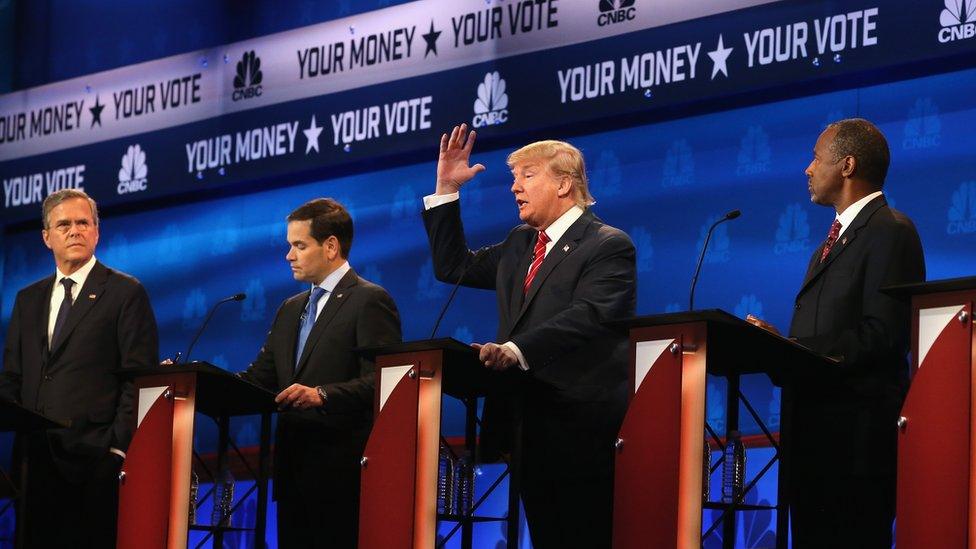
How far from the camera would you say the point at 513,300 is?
4.45 metres

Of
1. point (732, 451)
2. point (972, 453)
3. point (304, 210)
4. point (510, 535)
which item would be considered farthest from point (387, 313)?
point (972, 453)

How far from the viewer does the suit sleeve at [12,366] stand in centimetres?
548

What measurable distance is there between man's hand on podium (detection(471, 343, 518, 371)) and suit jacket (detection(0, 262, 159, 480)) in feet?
5.52

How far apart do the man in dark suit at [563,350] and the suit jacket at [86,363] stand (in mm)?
1575

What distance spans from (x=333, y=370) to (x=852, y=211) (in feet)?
6.17

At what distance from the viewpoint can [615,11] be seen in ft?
20.1

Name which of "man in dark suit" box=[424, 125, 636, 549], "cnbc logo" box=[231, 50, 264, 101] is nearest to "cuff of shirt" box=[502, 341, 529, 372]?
"man in dark suit" box=[424, 125, 636, 549]

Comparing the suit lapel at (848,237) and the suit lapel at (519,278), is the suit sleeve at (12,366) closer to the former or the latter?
the suit lapel at (519,278)

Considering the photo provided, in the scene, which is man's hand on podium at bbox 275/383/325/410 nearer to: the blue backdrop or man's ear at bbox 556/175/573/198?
man's ear at bbox 556/175/573/198

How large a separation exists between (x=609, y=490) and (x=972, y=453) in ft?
4.03

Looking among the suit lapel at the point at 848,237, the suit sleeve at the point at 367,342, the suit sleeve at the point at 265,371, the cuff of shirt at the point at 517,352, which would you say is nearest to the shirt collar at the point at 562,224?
the cuff of shirt at the point at 517,352

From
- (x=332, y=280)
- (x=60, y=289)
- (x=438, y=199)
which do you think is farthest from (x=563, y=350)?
(x=60, y=289)

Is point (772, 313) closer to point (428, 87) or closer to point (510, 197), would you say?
point (510, 197)

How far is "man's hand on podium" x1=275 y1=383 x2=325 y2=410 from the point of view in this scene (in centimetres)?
458
